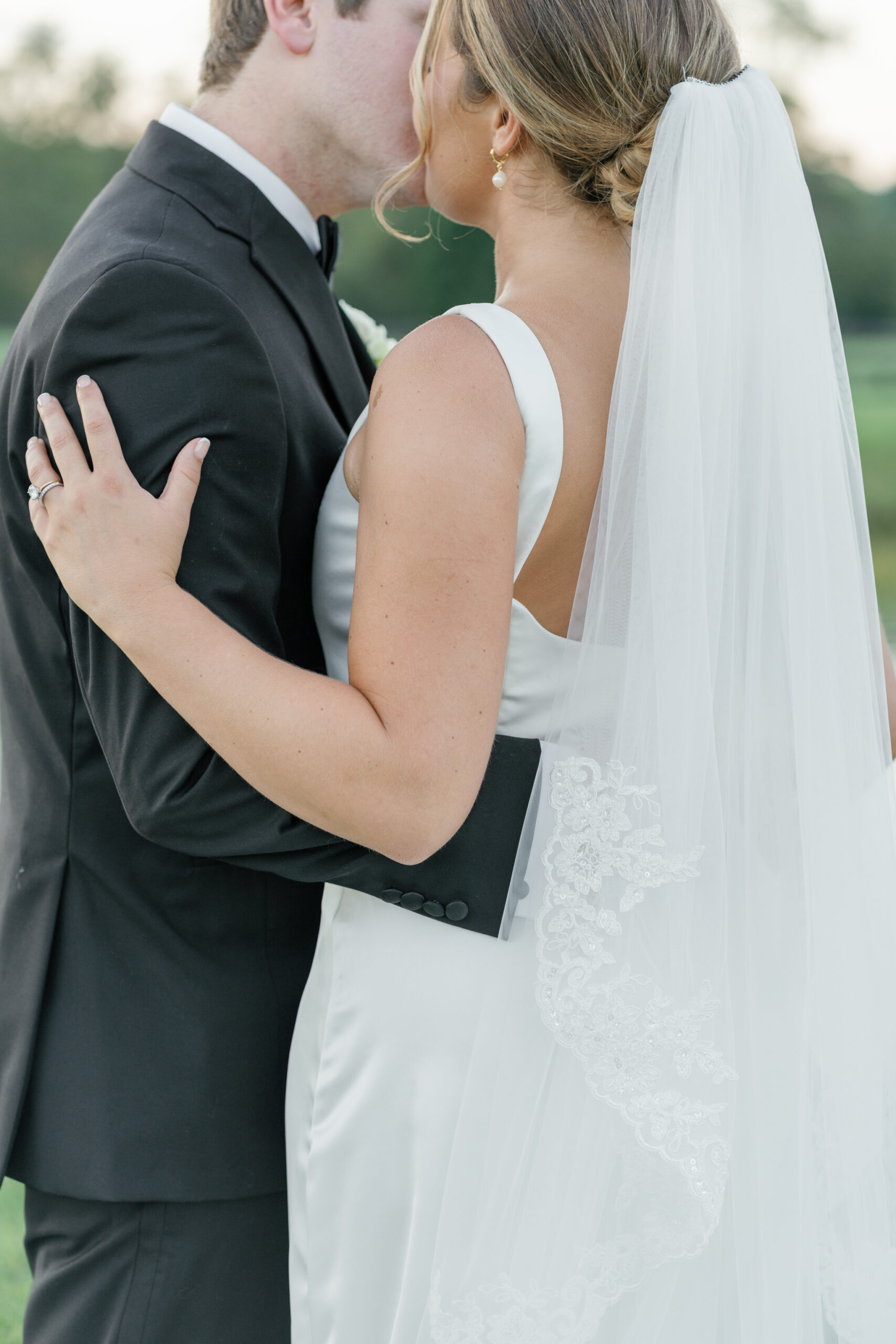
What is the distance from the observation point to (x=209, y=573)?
152cm

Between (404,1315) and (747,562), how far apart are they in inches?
43.6

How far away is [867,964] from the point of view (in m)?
1.55

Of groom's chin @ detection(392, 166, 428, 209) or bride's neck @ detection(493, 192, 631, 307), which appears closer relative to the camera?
bride's neck @ detection(493, 192, 631, 307)

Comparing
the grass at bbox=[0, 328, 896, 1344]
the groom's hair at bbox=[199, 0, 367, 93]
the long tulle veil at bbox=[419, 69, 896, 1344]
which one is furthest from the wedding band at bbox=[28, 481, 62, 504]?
the grass at bbox=[0, 328, 896, 1344]

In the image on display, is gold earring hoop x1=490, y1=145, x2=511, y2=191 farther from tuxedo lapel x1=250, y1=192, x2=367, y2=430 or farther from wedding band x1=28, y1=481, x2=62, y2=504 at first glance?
wedding band x1=28, y1=481, x2=62, y2=504

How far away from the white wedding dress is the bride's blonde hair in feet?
1.75

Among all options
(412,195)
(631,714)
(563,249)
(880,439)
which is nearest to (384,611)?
(631,714)

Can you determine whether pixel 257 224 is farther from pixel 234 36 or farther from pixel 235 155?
pixel 234 36

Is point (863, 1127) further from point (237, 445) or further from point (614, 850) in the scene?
point (237, 445)

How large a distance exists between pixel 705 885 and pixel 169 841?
70 centimetres

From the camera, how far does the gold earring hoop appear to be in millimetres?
1646

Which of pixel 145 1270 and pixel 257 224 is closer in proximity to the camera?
pixel 145 1270

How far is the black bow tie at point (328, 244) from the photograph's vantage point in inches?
87.4

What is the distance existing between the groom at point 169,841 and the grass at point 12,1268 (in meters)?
1.50
